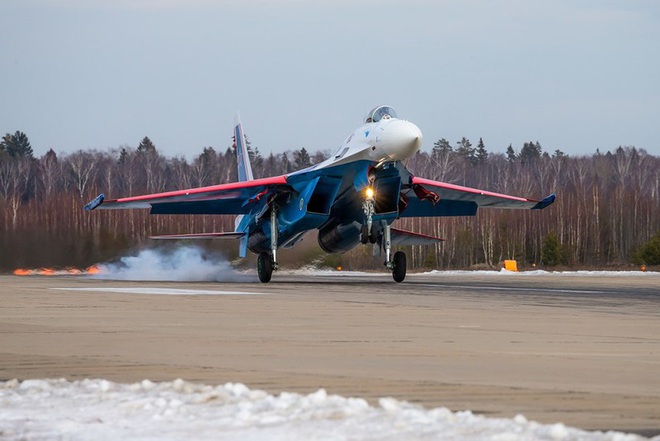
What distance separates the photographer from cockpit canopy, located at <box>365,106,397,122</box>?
85.7 feet

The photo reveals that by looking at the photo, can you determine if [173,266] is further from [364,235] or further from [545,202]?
[364,235]

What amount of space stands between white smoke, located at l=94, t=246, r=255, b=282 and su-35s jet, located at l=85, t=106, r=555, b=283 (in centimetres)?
320

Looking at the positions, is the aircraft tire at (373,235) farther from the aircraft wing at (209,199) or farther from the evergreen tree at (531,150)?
the evergreen tree at (531,150)

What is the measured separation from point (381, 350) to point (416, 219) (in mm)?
72040

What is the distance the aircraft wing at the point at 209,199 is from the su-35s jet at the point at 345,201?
3 centimetres

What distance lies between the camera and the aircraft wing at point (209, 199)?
2962cm

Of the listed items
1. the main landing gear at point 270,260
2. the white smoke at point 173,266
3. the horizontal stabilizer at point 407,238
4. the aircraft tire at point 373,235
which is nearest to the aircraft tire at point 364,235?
the aircraft tire at point 373,235

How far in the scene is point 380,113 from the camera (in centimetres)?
2620

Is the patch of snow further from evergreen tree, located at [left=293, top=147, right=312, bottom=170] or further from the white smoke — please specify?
evergreen tree, located at [left=293, top=147, right=312, bottom=170]

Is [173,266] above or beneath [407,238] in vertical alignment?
beneath

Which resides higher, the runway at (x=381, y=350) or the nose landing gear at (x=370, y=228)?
the nose landing gear at (x=370, y=228)

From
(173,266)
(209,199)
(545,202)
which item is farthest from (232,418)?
(173,266)

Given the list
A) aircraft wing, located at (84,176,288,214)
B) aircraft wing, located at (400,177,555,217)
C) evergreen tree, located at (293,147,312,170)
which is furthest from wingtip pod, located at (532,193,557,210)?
evergreen tree, located at (293,147,312,170)

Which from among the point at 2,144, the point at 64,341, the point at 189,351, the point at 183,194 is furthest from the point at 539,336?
the point at 2,144
